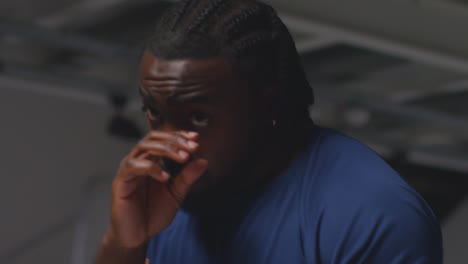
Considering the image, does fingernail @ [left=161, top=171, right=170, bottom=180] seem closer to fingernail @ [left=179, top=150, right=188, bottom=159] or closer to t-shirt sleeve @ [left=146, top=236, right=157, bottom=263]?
fingernail @ [left=179, top=150, right=188, bottom=159]

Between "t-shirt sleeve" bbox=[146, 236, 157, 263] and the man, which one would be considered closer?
the man

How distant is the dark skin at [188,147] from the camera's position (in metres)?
0.74

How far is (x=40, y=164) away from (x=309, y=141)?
15.2 feet

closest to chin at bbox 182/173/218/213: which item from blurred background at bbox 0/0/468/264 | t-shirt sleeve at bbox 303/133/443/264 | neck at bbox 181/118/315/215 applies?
neck at bbox 181/118/315/215

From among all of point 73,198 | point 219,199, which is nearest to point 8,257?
point 73,198

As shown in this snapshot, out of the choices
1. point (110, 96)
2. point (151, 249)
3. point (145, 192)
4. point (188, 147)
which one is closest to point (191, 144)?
point (188, 147)

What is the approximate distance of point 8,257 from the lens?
523cm

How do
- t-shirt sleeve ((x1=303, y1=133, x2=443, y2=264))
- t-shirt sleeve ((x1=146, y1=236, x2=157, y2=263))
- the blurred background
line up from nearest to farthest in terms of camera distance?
t-shirt sleeve ((x1=303, y1=133, x2=443, y2=264)), t-shirt sleeve ((x1=146, y1=236, x2=157, y2=263)), the blurred background

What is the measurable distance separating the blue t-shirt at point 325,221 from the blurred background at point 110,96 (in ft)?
5.81

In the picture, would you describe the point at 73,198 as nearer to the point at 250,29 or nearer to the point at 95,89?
the point at 95,89

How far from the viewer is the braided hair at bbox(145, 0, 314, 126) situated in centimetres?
75

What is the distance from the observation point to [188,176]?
762mm

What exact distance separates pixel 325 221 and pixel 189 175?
0.51 ft

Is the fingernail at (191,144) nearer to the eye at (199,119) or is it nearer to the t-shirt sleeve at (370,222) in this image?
the eye at (199,119)
